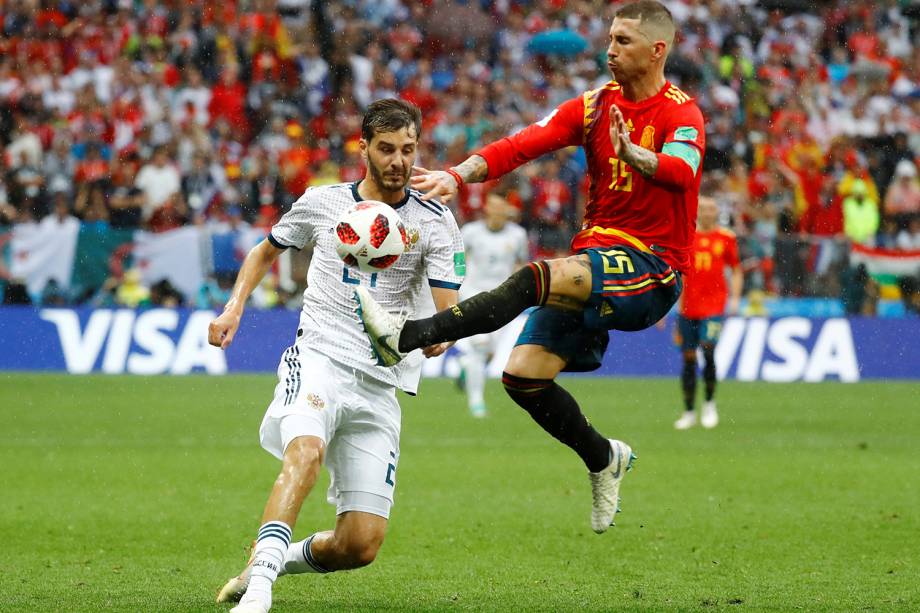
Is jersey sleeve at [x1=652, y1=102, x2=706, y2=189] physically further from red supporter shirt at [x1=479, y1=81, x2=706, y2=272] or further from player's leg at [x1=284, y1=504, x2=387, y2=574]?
player's leg at [x1=284, y1=504, x2=387, y2=574]

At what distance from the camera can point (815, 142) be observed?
905 inches

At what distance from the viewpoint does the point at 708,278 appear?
50.1 ft

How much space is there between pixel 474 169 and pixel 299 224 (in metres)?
0.92

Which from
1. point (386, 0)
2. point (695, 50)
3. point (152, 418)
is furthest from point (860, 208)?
point (152, 418)

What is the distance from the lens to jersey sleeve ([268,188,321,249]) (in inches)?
259

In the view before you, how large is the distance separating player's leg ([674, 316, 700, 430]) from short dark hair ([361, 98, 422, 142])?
9214mm

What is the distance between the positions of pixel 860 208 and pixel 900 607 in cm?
1544

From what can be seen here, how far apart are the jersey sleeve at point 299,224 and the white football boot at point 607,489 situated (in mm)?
1931

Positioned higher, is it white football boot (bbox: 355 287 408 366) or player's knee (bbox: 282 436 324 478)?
white football boot (bbox: 355 287 408 366)

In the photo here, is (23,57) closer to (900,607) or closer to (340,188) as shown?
(340,188)

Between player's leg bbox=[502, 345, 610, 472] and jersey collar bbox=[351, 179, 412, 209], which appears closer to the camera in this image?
jersey collar bbox=[351, 179, 412, 209]

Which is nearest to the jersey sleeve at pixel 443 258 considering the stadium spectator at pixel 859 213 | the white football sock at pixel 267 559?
the white football sock at pixel 267 559

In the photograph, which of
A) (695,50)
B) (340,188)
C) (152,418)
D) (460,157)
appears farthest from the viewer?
(695,50)

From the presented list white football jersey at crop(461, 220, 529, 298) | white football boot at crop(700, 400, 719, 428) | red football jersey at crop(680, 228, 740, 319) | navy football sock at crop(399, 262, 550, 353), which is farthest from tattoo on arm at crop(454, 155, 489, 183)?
white football jersey at crop(461, 220, 529, 298)
